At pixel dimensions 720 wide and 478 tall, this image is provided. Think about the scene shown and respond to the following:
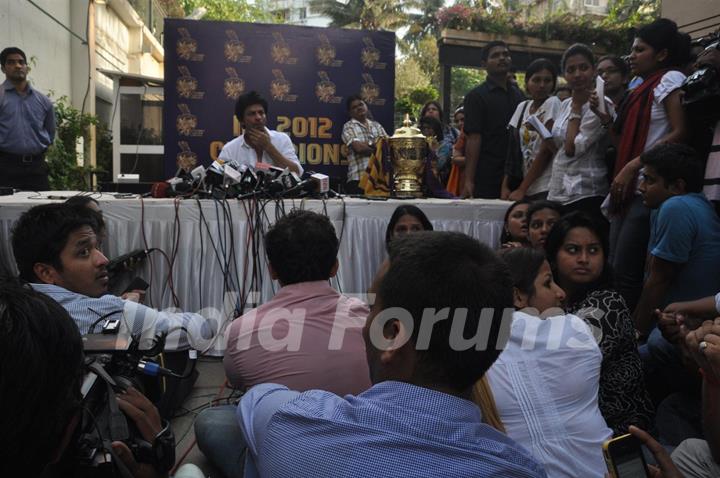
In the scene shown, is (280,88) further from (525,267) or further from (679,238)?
(525,267)

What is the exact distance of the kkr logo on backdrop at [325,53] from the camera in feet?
24.7

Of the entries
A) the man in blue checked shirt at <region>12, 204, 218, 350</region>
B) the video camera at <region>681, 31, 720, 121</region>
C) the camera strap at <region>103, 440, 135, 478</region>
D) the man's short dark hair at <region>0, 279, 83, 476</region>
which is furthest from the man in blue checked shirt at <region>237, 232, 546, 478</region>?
the video camera at <region>681, 31, 720, 121</region>

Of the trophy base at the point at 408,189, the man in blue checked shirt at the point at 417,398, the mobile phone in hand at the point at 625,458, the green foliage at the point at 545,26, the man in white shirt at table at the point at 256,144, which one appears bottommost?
the mobile phone in hand at the point at 625,458

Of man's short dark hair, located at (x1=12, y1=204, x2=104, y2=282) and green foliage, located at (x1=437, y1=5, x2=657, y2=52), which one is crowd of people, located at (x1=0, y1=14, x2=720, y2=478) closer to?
man's short dark hair, located at (x1=12, y1=204, x2=104, y2=282)

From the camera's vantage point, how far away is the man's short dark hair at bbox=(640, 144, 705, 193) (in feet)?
9.85

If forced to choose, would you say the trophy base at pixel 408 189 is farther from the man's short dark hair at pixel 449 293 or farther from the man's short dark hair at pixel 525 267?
the man's short dark hair at pixel 449 293

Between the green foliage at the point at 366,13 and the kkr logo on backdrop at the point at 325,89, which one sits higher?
the green foliage at the point at 366,13

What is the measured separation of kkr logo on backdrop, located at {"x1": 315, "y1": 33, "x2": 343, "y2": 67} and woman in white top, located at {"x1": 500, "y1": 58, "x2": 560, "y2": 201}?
3447mm

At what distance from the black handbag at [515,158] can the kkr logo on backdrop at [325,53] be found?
136 inches

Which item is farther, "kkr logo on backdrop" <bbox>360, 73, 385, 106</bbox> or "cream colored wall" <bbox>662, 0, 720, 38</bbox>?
"kkr logo on backdrop" <bbox>360, 73, 385, 106</bbox>

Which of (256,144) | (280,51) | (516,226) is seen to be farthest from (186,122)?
(516,226)

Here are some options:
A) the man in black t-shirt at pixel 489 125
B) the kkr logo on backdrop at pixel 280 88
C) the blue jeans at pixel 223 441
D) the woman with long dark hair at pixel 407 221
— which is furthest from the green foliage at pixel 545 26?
the blue jeans at pixel 223 441

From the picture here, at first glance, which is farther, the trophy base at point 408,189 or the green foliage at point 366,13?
the green foliage at point 366,13

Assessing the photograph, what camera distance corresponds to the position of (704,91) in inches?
120
